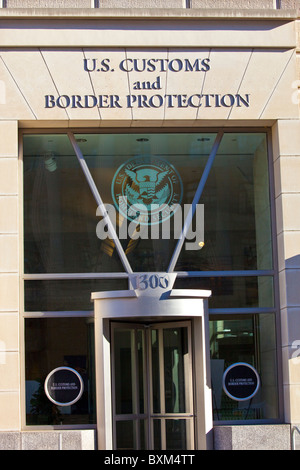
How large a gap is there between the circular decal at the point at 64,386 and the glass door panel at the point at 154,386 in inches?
25.2

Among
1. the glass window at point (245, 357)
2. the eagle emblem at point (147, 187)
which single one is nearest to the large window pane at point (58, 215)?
the eagle emblem at point (147, 187)

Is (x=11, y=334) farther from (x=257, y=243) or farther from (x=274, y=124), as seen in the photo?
(x=274, y=124)

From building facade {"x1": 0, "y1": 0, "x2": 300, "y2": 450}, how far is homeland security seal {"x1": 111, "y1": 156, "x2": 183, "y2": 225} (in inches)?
1.0

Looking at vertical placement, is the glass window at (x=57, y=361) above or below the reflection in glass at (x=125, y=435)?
above

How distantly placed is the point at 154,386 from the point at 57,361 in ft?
5.49

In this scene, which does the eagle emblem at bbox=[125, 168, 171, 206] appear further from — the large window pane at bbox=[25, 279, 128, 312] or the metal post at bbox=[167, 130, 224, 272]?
the large window pane at bbox=[25, 279, 128, 312]

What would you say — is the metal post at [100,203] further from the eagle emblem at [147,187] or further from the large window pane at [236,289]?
the large window pane at [236,289]

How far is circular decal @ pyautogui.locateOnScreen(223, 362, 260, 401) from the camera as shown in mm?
13547

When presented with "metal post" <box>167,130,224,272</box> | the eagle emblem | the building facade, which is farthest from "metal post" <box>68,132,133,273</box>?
"metal post" <box>167,130,224,272</box>

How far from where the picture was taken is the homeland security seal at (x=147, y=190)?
14117 mm

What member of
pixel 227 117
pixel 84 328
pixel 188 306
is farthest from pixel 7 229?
pixel 227 117

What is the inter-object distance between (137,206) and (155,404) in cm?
333

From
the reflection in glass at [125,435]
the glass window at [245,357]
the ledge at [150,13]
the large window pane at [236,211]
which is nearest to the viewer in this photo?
the reflection in glass at [125,435]
